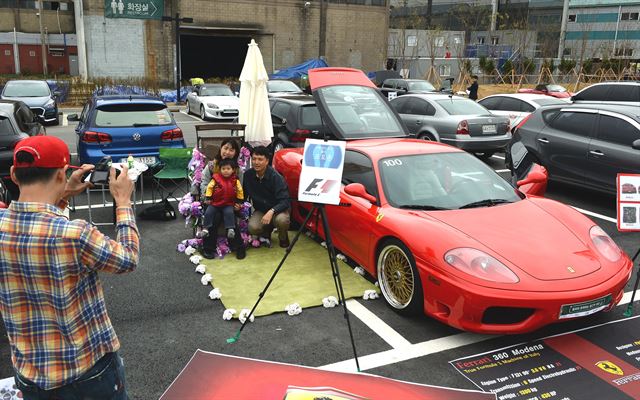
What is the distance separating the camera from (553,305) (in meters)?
4.04

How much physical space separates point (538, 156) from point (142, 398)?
8.14 meters

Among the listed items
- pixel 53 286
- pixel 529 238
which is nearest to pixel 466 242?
pixel 529 238

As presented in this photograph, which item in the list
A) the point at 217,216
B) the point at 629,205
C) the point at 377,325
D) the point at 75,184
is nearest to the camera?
the point at 75,184

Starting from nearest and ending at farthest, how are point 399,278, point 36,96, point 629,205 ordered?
1. point 399,278
2. point 629,205
3. point 36,96

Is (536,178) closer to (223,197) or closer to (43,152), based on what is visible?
(223,197)

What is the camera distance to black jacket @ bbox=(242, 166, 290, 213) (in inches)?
262

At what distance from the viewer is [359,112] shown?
310 inches

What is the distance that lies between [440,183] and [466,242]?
1.15 meters

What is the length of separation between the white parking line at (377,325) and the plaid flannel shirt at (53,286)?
272cm

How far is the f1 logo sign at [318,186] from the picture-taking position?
4.55 meters

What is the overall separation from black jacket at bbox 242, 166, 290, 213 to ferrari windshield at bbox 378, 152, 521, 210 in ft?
4.98

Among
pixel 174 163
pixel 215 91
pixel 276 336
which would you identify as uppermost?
pixel 215 91

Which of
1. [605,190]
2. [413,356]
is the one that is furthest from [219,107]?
Answer: [413,356]

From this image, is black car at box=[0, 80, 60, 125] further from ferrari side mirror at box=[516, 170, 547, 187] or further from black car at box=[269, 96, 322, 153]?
ferrari side mirror at box=[516, 170, 547, 187]
